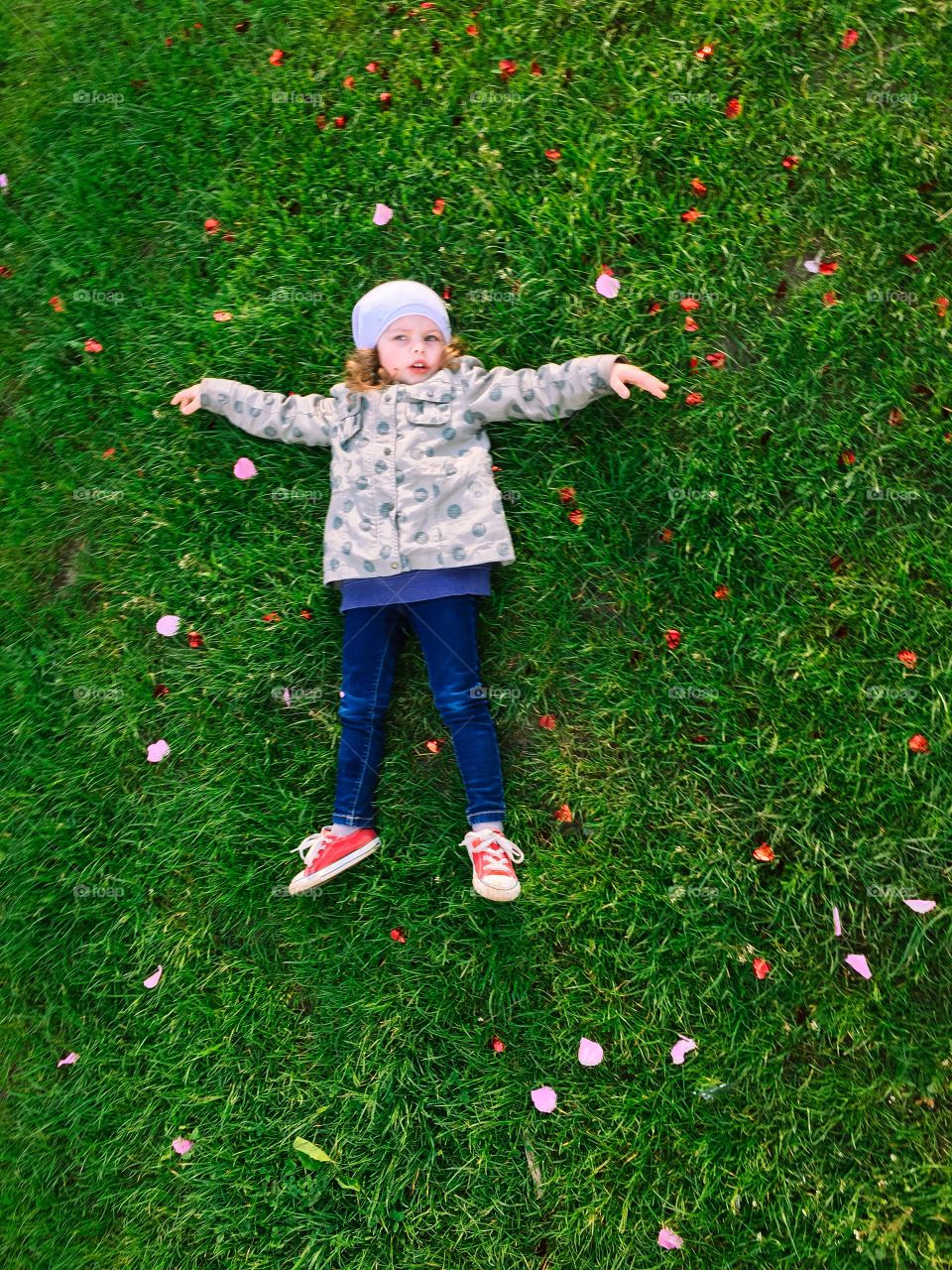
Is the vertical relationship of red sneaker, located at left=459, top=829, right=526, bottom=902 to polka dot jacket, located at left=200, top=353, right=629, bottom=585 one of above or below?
below

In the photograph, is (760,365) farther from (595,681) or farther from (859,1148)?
(859,1148)

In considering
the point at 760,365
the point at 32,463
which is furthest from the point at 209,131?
the point at 760,365

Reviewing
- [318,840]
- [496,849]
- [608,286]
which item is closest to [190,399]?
[608,286]

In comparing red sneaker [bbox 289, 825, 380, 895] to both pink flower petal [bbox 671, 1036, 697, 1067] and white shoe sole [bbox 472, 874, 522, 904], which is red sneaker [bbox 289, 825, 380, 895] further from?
pink flower petal [bbox 671, 1036, 697, 1067]

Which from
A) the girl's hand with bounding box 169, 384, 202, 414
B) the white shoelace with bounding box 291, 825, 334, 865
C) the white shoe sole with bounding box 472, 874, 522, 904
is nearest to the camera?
the white shoe sole with bounding box 472, 874, 522, 904

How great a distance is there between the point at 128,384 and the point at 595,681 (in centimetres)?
249

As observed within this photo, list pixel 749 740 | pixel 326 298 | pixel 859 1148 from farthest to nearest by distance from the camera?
pixel 326 298, pixel 749 740, pixel 859 1148

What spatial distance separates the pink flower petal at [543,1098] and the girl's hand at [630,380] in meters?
2.56

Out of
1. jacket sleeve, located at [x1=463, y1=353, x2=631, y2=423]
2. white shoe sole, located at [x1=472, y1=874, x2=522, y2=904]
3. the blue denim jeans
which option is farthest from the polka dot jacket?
white shoe sole, located at [x1=472, y1=874, x2=522, y2=904]

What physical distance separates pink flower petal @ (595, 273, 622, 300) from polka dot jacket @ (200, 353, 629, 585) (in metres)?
Answer: 0.41

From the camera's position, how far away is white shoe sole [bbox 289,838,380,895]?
122 inches

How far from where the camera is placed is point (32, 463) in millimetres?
3781

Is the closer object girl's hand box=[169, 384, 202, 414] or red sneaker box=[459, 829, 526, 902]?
red sneaker box=[459, 829, 526, 902]

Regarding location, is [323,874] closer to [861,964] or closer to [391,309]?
[861,964]
